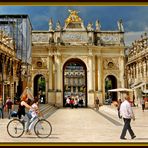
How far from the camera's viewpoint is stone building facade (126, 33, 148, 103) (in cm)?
4478

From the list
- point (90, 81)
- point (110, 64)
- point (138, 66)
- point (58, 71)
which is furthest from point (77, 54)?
point (138, 66)

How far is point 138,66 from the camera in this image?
49250 millimetres

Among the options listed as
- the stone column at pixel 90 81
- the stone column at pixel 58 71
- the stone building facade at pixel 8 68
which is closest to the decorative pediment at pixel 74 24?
the stone column at pixel 90 81

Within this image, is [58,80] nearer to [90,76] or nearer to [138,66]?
[90,76]

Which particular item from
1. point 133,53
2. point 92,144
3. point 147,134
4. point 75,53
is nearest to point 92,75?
point 75,53

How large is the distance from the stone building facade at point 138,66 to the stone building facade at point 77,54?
171 centimetres

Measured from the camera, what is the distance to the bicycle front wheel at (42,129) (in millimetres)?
15273

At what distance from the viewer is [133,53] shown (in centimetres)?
5394

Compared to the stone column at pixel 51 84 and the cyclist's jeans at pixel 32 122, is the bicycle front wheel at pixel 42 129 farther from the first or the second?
the stone column at pixel 51 84

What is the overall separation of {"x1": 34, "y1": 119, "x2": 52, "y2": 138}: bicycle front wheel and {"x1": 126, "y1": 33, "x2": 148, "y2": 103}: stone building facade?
27.9 meters

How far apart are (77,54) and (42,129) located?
1389 inches
